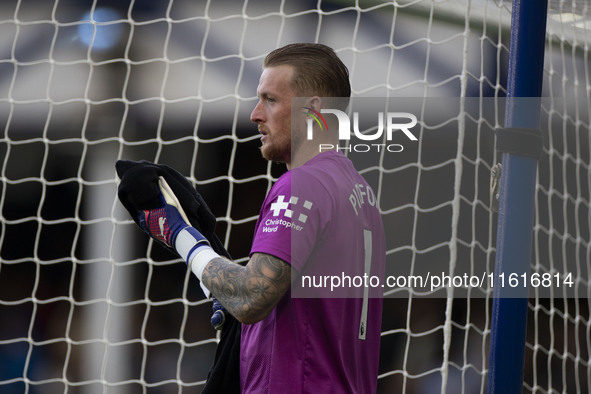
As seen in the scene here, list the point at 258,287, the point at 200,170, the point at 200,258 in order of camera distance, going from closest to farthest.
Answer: the point at 258,287 → the point at 200,258 → the point at 200,170

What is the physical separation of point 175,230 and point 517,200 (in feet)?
2.19

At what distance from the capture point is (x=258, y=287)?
1.21 meters

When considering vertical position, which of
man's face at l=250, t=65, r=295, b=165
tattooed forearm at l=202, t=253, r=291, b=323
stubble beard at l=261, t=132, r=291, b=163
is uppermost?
man's face at l=250, t=65, r=295, b=165

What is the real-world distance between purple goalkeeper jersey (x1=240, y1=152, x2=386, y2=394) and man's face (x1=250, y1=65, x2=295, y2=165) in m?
0.09

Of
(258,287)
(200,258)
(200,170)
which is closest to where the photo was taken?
(258,287)

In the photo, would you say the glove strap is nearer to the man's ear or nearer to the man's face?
the man's face

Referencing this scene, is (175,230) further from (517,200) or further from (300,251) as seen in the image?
(517,200)

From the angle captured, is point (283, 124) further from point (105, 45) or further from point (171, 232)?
point (105, 45)

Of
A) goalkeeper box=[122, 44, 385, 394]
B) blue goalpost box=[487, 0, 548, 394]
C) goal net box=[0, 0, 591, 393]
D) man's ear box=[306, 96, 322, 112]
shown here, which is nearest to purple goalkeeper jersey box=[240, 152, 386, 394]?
goalkeeper box=[122, 44, 385, 394]

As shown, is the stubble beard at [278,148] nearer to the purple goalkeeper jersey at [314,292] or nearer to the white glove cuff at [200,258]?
the purple goalkeeper jersey at [314,292]

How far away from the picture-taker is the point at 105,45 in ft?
12.9

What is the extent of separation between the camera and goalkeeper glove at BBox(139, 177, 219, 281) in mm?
1361

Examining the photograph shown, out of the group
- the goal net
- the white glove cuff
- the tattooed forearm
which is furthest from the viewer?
the goal net

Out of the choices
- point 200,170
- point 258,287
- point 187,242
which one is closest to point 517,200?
point 258,287
